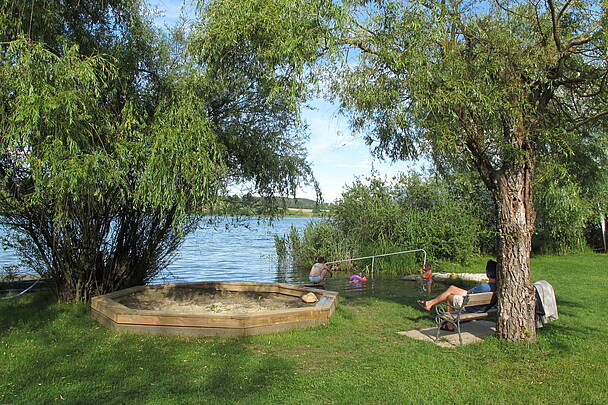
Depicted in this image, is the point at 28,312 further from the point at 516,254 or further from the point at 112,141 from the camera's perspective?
the point at 516,254

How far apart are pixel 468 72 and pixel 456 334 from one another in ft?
11.9

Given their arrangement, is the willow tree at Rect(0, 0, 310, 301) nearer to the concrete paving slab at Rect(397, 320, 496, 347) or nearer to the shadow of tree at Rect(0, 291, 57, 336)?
the shadow of tree at Rect(0, 291, 57, 336)

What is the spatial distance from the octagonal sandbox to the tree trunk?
261cm

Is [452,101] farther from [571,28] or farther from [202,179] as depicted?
[202,179]

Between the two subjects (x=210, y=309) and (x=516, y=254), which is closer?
(x=516, y=254)

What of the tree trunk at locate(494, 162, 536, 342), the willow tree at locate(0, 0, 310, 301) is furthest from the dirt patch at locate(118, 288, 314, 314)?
the tree trunk at locate(494, 162, 536, 342)

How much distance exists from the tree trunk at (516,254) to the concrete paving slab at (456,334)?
1.63 ft

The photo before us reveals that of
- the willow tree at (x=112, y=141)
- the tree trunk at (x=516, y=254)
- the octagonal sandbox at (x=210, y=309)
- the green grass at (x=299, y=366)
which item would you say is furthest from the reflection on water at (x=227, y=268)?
the tree trunk at (x=516, y=254)

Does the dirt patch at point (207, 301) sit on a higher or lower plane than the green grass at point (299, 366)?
higher

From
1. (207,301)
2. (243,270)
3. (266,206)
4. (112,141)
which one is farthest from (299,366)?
(243,270)

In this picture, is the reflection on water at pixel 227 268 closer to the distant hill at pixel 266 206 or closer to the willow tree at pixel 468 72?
the distant hill at pixel 266 206

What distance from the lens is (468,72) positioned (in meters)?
6.30

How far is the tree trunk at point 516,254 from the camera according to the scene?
19.6 ft

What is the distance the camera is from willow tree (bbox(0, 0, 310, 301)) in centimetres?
552
